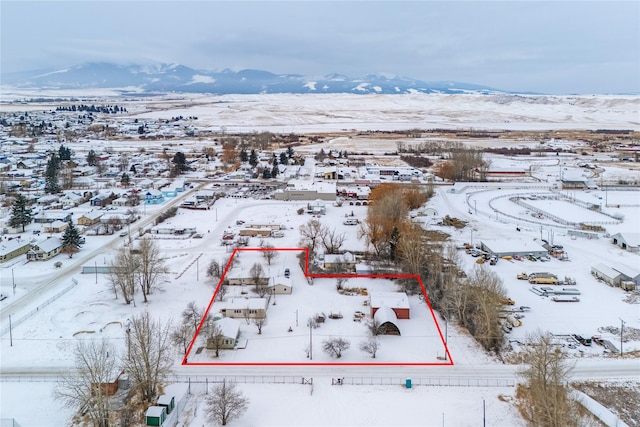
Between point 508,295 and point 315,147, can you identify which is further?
point 315,147

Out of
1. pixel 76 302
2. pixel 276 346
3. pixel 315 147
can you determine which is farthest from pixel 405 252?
pixel 315 147

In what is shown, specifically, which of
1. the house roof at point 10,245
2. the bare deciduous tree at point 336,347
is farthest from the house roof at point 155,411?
the house roof at point 10,245

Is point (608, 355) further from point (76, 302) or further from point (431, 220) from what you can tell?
point (76, 302)

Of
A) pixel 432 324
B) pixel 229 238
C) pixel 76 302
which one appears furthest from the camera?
pixel 229 238

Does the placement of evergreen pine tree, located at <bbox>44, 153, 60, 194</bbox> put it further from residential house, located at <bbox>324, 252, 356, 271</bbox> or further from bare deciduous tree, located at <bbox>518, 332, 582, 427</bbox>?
bare deciduous tree, located at <bbox>518, 332, 582, 427</bbox>

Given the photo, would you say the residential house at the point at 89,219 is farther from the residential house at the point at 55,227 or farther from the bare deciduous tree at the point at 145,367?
the bare deciduous tree at the point at 145,367

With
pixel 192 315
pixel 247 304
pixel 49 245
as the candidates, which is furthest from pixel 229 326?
pixel 49 245

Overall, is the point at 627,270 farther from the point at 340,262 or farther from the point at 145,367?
the point at 145,367

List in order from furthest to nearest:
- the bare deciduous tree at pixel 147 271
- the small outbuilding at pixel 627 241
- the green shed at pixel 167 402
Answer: the small outbuilding at pixel 627 241, the bare deciduous tree at pixel 147 271, the green shed at pixel 167 402
